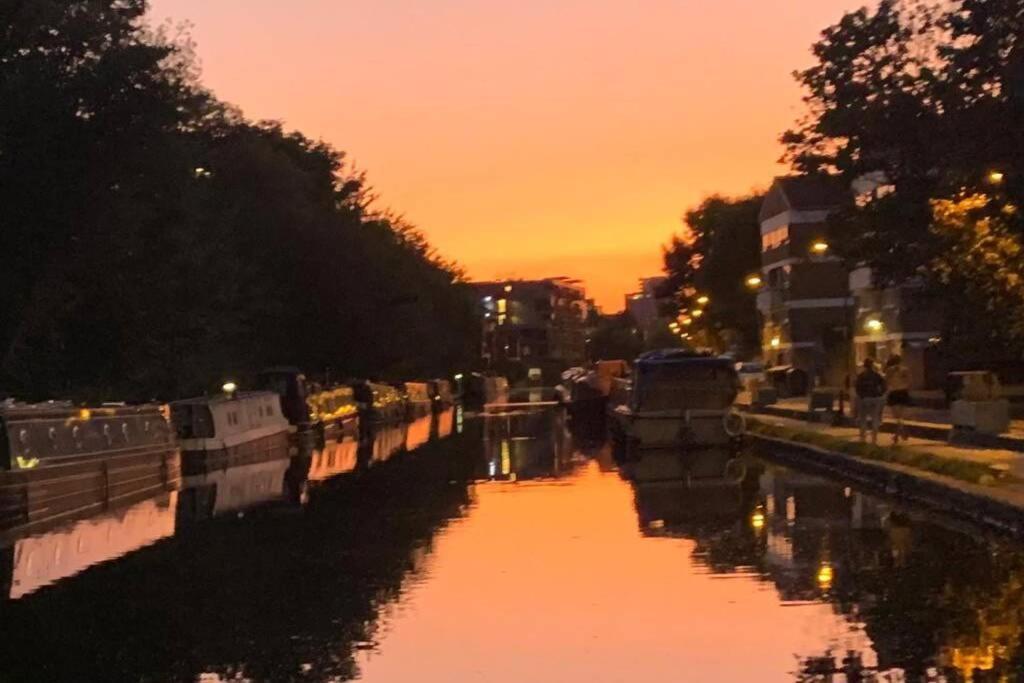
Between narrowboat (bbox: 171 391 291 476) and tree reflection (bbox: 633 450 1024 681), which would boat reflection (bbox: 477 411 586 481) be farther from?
tree reflection (bbox: 633 450 1024 681)

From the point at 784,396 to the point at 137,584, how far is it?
251 feet

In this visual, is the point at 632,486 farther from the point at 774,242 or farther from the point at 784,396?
the point at 774,242

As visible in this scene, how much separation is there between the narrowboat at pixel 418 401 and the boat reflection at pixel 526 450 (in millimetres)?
10835

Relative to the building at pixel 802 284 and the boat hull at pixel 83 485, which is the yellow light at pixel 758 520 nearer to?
the boat hull at pixel 83 485

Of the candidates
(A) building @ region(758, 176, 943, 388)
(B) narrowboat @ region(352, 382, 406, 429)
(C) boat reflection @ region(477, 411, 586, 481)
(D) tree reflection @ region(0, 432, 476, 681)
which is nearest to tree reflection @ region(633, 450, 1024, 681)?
(D) tree reflection @ region(0, 432, 476, 681)

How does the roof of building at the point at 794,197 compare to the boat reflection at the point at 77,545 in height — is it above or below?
above

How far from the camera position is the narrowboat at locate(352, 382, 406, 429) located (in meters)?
82.7

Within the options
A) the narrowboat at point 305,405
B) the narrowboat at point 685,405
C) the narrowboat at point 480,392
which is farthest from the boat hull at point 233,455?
Result: the narrowboat at point 480,392

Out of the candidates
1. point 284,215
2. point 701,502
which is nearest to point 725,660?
point 701,502

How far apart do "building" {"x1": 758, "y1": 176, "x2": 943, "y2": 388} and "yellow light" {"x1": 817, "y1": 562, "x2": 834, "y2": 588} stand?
68788mm

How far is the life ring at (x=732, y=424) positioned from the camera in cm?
4841

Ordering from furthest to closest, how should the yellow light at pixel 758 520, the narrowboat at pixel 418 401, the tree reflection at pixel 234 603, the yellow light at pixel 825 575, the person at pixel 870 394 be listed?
the narrowboat at pixel 418 401 < the person at pixel 870 394 < the yellow light at pixel 758 520 < the yellow light at pixel 825 575 < the tree reflection at pixel 234 603

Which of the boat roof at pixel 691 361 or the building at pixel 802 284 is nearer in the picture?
the boat roof at pixel 691 361

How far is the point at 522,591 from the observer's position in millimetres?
18953
